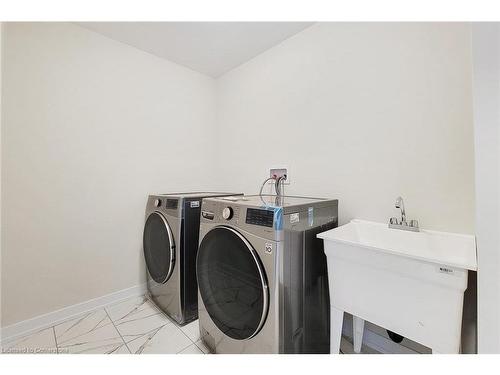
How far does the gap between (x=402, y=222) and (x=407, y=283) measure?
0.44m

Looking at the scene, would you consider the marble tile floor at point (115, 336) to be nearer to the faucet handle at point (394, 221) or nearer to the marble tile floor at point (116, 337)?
the marble tile floor at point (116, 337)

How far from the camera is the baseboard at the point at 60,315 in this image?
130 centimetres

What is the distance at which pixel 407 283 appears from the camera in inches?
30.7

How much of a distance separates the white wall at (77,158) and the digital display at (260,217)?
→ 1254mm

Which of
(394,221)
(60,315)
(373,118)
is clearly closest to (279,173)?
(373,118)

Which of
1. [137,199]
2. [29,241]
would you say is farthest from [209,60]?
[29,241]

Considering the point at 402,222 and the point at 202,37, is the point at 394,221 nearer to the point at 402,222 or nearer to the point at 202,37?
the point at 402,222

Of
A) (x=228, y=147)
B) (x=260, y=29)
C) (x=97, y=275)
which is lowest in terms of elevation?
(x=97, y=275)

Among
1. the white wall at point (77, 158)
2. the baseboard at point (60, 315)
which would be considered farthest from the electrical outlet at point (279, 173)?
the baseboard at point (60, 315)

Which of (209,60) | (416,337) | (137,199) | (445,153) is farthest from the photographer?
(209,60)

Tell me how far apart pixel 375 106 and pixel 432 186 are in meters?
0.54

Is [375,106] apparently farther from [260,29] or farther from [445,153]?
[260,29]

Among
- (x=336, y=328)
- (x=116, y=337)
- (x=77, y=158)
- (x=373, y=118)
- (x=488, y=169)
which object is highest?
(x=373, y=118)

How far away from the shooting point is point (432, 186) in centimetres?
107
